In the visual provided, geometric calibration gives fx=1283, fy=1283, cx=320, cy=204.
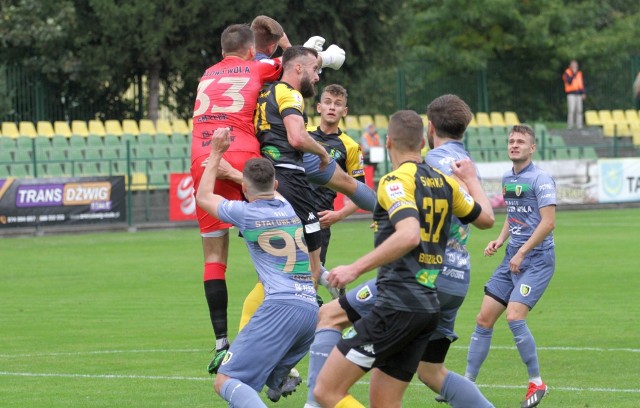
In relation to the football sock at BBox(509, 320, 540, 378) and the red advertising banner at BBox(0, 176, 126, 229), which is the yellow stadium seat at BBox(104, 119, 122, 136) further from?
the football sock at BBox(509, 320, 540, 378)

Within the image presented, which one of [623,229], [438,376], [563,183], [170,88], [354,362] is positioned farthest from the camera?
[170,88]

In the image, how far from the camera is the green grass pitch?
10234 millimetres

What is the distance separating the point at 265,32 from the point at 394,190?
136 inches

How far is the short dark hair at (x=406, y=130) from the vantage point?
720 cm

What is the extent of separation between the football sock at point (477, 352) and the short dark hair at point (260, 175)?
293 cm

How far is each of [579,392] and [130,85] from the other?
3005cm

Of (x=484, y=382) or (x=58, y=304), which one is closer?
(x=484, y=382)

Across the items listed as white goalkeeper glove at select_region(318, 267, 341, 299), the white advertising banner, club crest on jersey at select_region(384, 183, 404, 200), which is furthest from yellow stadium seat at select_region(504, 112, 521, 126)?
club crest on jersey at select_region(384, 183, 404, 200)

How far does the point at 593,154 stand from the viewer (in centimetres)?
3675

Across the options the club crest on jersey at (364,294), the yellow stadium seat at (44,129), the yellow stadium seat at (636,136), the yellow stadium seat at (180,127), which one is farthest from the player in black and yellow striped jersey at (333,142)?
the yellow stadium seat at (636,136)

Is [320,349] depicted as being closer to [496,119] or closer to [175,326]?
[175,326]

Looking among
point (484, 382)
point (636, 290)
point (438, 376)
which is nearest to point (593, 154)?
point (636, 290)

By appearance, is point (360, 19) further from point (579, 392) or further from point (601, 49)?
point (579, 392)

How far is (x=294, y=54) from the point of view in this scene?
9477 millimetres
